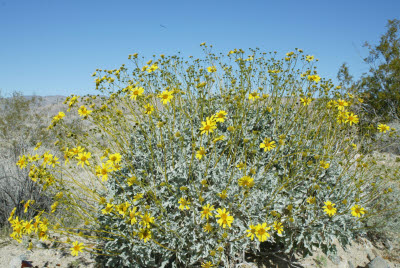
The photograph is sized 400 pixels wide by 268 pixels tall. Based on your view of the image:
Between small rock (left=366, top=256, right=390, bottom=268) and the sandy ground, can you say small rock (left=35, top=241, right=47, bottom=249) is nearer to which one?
the sandy ground

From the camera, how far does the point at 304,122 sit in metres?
4.12

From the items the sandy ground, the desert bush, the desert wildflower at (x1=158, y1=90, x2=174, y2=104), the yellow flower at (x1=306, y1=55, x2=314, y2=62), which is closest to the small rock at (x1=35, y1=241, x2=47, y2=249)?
the sandy ground

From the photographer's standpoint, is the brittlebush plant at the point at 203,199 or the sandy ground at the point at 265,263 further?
the sandy ground at the point at 265,263

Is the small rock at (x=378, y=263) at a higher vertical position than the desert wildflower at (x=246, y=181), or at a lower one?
lower

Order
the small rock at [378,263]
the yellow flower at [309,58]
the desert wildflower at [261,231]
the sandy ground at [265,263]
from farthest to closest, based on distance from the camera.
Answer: the yellow flower at [309,58]
the small rock at [378,263]
the sandy ground at [265,263]
the desert wildflower at [261,231]

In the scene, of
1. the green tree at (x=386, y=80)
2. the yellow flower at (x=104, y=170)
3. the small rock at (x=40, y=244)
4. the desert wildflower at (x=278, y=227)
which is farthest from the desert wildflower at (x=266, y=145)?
the green tree at (x=386, y=80)

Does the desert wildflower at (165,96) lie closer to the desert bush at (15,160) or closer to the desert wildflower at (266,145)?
the desert wildflower at (266,145)

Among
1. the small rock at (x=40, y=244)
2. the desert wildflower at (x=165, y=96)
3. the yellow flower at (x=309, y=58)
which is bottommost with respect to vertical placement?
the small rock at (x=40, y=244)

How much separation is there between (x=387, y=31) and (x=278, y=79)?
10.3 m

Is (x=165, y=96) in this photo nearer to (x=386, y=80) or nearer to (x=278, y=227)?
(x=278, y=227)

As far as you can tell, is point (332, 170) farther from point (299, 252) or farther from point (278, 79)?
point (278, 79)

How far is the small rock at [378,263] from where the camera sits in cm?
313

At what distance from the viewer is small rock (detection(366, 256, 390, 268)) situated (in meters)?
3.13

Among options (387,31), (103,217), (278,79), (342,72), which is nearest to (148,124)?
(103,217)
